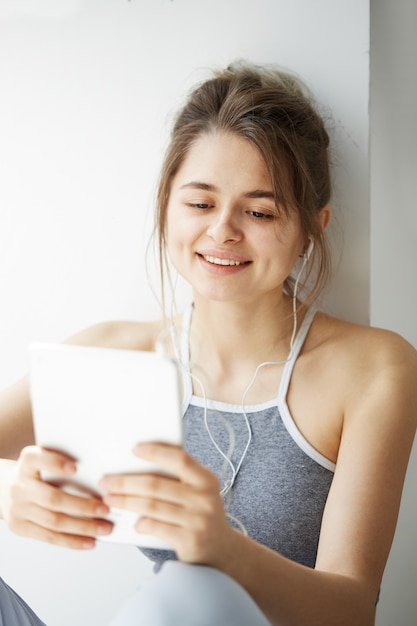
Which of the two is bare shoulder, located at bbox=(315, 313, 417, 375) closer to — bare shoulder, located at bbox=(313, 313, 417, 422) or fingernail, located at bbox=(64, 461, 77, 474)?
bare shoulder, located at bbox=(313, 313, 417, 422)

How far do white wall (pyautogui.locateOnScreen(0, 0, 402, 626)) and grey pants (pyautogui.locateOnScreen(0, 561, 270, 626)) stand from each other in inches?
30.4

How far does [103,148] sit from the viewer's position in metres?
1.64

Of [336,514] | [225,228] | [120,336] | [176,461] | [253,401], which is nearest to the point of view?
[176,461]

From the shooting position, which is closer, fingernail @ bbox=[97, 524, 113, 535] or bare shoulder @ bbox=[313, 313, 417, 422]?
fingernail @ bbox=[97, 524, 113, 535]

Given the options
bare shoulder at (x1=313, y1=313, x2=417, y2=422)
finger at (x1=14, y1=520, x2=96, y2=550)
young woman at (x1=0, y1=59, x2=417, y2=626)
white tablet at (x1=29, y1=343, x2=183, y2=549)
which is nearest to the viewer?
white tablet at (x1=29, y1=343, x2=183, y2=549)

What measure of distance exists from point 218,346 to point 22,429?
1.29 ft

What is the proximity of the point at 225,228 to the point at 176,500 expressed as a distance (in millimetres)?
536

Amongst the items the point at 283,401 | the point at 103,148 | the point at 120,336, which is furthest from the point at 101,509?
the point at 103,148

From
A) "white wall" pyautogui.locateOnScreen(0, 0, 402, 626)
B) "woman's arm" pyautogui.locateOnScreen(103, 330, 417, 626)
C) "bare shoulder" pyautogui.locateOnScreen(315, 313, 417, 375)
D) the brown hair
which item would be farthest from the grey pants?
"white wall" pyautogui.locateOnScreen(0, 0, 402, 626)

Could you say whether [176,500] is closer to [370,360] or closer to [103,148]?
[370,360]

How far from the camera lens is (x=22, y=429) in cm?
146

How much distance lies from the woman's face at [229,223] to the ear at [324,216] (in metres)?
0.10

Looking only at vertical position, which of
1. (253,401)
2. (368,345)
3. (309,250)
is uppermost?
(309,250)

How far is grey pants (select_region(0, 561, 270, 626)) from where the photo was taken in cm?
85
